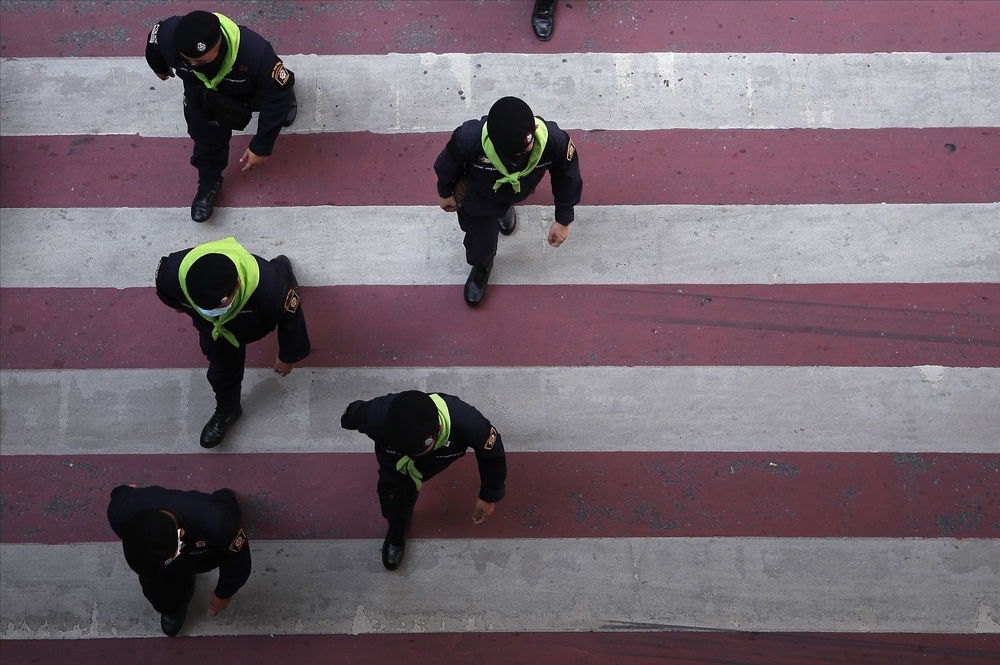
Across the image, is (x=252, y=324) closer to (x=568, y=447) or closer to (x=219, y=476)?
(x=219, y=476)

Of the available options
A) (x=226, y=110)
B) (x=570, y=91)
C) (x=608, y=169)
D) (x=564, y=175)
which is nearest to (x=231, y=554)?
(x=226, y=110)

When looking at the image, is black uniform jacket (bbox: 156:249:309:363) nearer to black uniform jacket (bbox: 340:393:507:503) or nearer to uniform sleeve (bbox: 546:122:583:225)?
black uniform jacket (bbox: 340:393:507:503)

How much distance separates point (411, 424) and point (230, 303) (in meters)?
1.11

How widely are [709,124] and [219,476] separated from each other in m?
4.02

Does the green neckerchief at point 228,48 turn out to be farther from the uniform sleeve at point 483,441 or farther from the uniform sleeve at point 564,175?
the uniform sleeve at point 483,441

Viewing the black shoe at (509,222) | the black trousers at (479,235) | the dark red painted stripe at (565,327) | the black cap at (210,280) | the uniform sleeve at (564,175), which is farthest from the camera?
the black shoe at (509,222)

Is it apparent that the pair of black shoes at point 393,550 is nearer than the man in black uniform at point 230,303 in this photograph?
No

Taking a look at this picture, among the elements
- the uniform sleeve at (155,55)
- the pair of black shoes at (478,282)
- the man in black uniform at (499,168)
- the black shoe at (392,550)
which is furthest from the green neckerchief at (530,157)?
the black shoe at (392,550)

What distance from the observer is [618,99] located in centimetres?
501

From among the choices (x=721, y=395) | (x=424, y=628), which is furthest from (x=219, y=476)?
(x=721, y=395)

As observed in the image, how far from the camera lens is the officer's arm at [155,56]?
427cm

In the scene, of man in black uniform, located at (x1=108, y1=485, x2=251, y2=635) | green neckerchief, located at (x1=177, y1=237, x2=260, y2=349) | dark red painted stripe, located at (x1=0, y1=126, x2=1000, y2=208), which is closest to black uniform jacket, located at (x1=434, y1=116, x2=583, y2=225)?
dark red painted stripe, located at (x1=0, y1=126, x2=1000, y2=208)

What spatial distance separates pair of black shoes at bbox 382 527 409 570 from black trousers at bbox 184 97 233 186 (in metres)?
2.61

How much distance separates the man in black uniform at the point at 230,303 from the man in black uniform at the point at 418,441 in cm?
66
